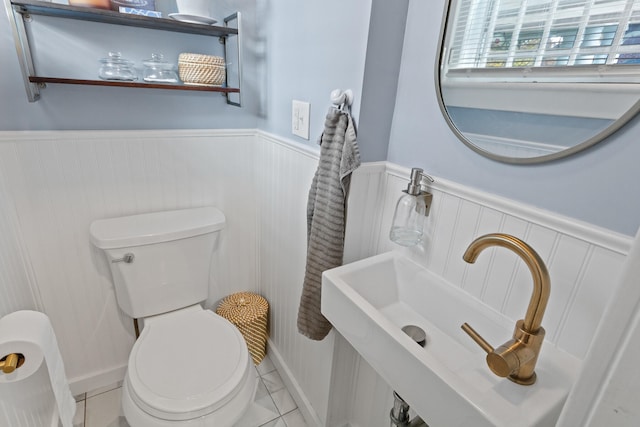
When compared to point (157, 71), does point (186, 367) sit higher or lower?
lower

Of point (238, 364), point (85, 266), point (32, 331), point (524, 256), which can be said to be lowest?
point (238, 364)

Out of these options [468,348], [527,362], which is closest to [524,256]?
[527,362]

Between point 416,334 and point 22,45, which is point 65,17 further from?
point 416,334

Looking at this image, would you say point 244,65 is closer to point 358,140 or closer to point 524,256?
point 358,140

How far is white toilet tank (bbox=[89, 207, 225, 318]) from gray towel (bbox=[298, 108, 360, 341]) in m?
0.56

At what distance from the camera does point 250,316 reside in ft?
5.31

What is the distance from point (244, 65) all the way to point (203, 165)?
482 mm

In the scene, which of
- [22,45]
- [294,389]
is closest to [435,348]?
[294,389]

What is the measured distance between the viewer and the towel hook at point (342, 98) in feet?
3.19

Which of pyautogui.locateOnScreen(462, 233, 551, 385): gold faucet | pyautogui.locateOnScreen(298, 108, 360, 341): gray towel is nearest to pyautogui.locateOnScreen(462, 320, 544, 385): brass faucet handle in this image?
pyautogui.locateOnScreen(462, 233, 551, 385): gold faucet

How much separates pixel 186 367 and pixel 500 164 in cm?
114

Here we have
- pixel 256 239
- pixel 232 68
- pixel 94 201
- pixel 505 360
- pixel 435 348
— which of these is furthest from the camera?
pixel 256 239

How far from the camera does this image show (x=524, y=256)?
595 mm

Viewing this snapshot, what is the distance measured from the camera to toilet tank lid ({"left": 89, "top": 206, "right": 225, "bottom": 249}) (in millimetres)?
1262
